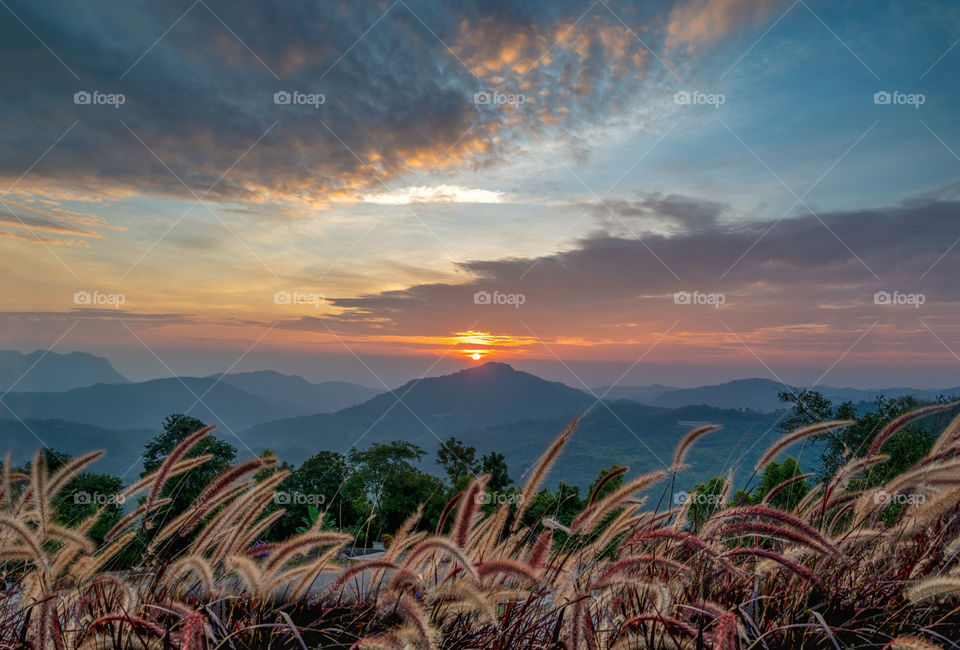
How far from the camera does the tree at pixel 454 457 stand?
64.0 feet

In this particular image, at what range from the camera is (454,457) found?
65.1 ft

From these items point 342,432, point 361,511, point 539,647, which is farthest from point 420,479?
point 342,432

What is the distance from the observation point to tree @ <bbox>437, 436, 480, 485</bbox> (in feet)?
64.0

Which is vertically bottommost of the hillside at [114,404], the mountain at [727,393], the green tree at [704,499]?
the mountain at [727,393]

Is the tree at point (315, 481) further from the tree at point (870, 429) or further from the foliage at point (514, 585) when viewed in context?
the foliage at point (514, 585)

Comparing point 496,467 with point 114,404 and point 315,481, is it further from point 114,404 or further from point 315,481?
point 114,404

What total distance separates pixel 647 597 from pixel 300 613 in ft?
5.85

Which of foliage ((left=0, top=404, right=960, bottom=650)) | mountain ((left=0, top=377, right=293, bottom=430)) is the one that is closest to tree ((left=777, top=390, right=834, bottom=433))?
foliage ((left=0, top=404, right=960, bottom=650))

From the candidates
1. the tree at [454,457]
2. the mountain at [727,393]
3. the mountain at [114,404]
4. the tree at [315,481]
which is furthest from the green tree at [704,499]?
the mountain at [114,404]

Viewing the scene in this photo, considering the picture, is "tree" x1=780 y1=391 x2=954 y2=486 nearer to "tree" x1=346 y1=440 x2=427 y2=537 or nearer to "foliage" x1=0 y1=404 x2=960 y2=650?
"foliage" x1=0 y1=404 x2=960 y2=650

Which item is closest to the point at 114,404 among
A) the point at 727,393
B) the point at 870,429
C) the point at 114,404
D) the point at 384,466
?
the point at 114,404

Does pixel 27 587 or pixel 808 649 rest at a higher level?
pixel 27 587

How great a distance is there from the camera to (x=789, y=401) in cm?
2608

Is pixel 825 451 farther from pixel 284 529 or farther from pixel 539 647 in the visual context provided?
pixel 539 647
